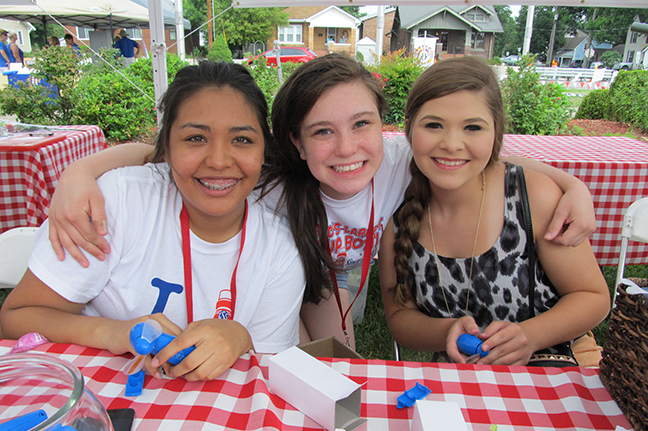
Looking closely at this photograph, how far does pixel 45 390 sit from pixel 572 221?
1.60 metres

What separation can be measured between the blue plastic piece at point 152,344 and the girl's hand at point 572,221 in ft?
4.23

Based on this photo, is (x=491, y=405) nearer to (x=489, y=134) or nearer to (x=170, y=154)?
(x=489, y=134)

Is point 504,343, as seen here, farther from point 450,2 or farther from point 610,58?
point 610,58

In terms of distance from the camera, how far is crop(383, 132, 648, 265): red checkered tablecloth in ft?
10.9

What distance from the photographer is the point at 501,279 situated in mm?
1669

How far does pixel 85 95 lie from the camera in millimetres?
7641

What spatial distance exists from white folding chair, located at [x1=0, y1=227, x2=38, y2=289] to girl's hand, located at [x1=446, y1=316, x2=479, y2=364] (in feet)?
5.47

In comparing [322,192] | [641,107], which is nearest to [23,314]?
[322,192]

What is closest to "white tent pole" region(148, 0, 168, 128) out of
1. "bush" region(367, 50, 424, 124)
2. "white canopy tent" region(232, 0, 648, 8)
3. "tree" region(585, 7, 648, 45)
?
"white canopy tent" region(232, 0, 648, 8)

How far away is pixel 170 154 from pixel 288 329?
0.74 m

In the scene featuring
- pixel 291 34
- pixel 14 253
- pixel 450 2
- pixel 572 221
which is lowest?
pixel 14 253

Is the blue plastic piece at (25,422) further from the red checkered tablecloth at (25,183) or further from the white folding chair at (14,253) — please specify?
the red checkered tablecloth at (25,183)

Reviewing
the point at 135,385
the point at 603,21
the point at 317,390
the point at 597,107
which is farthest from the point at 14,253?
the point at 603,21

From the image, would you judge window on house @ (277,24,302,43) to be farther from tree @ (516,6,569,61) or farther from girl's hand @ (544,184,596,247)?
girl's hand @ (544,184,596,247)
